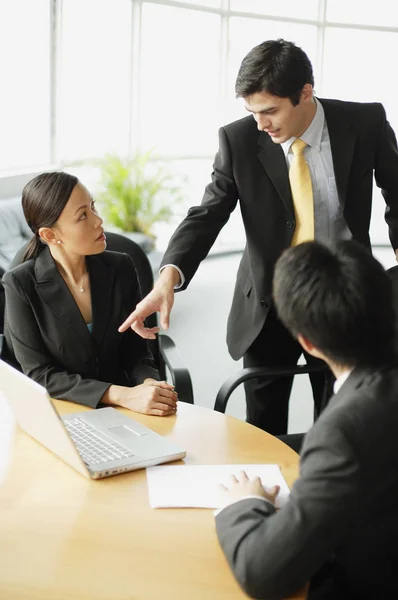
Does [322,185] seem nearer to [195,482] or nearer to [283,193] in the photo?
[283,193]

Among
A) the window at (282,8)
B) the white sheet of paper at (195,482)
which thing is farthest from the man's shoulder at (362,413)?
the window at (282,8)

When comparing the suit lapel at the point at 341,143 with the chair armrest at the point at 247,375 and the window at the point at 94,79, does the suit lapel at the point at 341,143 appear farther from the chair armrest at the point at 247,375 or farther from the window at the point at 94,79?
the window at the point at 94,79

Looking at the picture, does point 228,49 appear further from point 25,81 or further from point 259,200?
point 259,200

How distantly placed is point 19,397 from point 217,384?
9.93 feet

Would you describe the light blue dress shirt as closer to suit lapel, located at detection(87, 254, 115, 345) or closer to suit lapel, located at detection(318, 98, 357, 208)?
suit lapel, located at detection(318, 98, 357, 208)

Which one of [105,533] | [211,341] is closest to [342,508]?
[105,533]

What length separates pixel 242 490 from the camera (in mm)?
1482

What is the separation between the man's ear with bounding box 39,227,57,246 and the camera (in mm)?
2408

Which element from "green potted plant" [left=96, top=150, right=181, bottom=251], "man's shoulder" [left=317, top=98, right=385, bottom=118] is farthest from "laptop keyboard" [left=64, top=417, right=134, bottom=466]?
"green potted plant" [left=96, top=150, right=181, bottom=251]

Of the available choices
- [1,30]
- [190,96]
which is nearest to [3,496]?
[1,30]

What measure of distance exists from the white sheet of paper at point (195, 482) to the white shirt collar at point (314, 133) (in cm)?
123

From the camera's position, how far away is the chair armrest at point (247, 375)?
91.0 inches

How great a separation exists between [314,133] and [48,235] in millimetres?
930

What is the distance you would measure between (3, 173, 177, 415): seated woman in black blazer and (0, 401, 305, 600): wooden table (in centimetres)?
46
